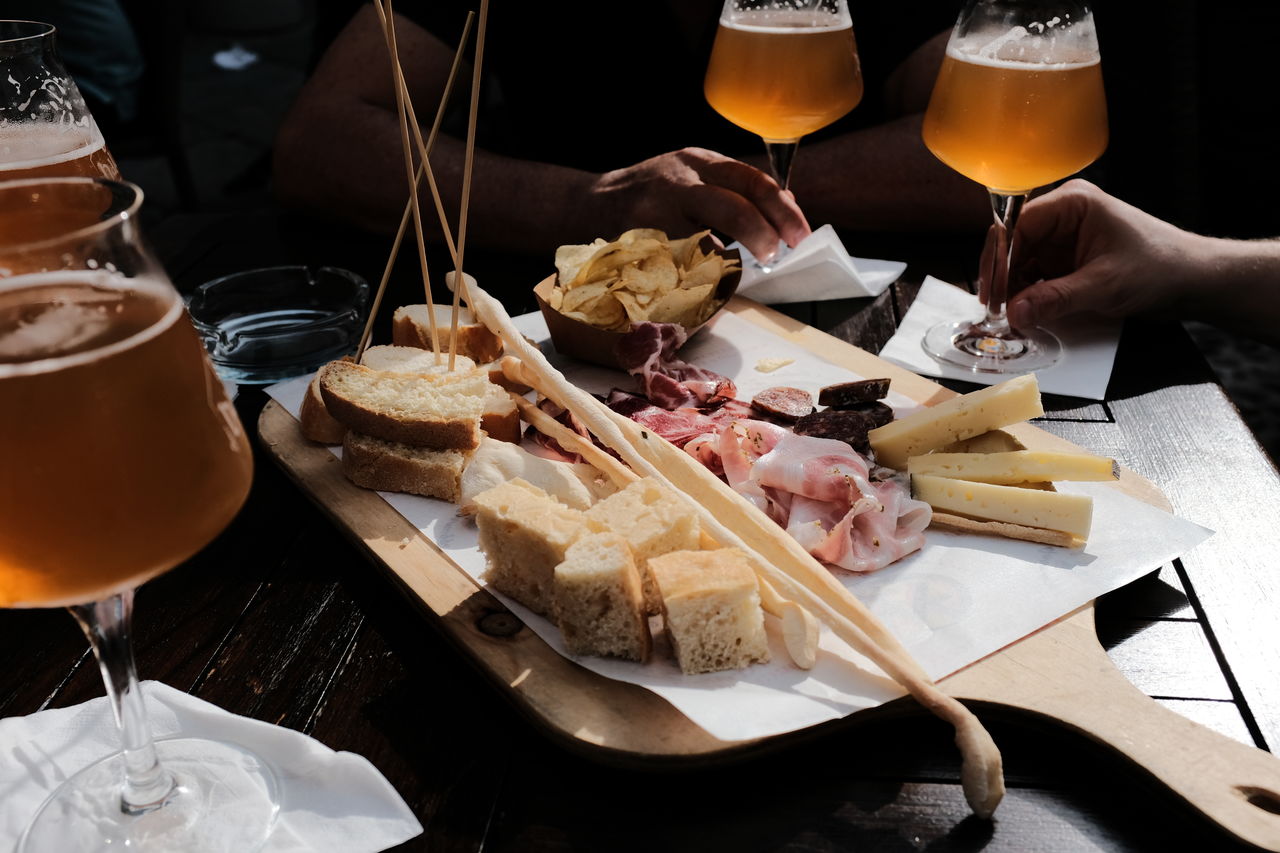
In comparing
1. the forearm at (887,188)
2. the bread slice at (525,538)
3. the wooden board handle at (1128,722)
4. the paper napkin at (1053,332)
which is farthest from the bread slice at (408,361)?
the forearm at (887,188)

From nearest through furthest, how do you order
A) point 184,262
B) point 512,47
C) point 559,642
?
point 559,642 → point 184,262 → point 512,47

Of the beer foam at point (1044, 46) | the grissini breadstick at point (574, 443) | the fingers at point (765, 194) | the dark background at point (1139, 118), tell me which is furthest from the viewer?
the dark background at point (1139, 118)

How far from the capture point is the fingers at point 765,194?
76.9 inches

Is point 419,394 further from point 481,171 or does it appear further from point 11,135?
point 481,171

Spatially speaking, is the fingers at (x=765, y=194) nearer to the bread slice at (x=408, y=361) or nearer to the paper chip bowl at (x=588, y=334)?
the paper chip bowl at (x=588, y=334)

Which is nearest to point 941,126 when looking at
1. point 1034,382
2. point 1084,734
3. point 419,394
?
point 1034,382

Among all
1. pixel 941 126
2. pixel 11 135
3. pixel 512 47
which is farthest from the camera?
pixel 512 47

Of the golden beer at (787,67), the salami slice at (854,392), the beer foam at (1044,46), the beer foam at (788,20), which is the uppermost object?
the beer foam at (1044,46)

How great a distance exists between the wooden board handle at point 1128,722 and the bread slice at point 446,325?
3.01ft

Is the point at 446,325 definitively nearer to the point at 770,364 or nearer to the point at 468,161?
the point at 468,161

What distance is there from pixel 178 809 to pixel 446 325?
90cm

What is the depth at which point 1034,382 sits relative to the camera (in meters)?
1.32

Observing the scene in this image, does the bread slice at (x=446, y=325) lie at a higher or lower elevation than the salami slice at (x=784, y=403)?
lower

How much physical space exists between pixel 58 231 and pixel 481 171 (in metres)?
1.55
